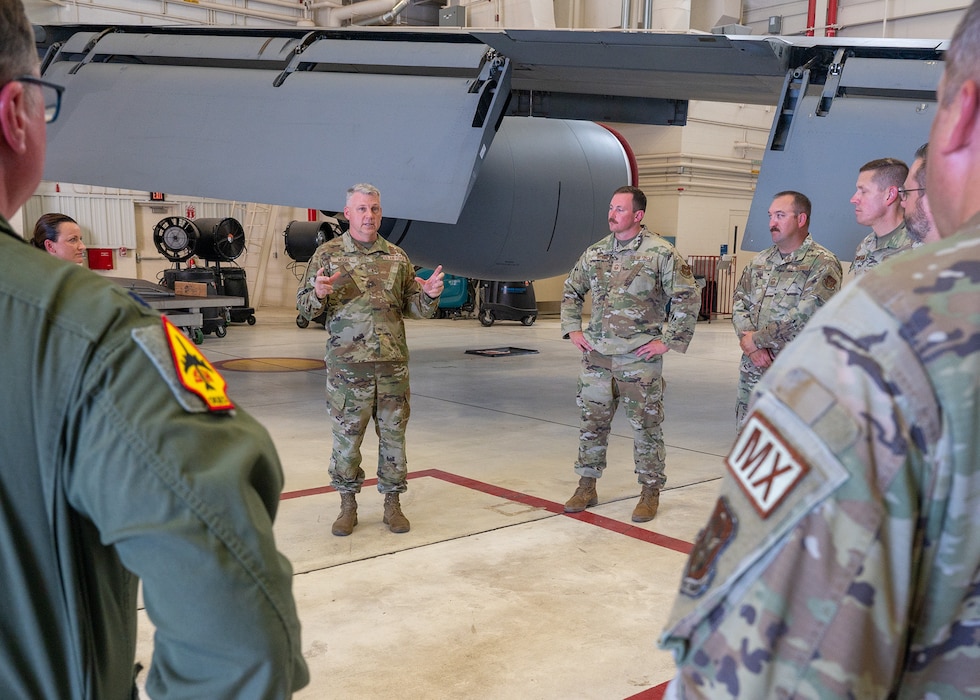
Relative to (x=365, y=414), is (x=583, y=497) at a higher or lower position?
lower

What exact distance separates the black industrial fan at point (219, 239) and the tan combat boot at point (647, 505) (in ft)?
35.0

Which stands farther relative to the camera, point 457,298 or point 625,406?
point 457,298

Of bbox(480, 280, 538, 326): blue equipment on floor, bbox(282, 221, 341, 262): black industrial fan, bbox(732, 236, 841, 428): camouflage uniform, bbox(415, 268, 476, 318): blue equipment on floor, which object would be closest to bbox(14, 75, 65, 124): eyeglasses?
bbox(732, 236, 841, 428): camouflage uniform

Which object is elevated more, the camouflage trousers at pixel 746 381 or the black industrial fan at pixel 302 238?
the black industrial fan at pixel 302 238

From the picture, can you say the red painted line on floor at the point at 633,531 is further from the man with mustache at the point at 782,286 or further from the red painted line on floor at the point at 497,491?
the man with mustache at the point at 782,286

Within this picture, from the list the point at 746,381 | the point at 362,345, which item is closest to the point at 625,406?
the point at 746,381

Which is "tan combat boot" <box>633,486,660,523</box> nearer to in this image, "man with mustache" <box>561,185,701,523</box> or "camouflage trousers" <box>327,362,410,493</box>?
"man with mustache" <box>561,185,701,523</box>

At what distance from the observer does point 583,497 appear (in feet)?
15.6

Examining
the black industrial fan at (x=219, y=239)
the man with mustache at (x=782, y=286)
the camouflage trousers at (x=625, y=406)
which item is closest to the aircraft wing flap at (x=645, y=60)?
the man with mustache at (x=782, y=286)

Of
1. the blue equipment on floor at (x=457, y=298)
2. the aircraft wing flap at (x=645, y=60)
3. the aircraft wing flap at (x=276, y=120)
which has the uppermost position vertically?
the aircraft wing flap at (x=645, y=60)

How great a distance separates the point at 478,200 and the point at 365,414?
2.91 meters

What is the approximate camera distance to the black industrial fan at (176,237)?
13648 millimetres

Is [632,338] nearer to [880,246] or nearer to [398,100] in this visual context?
[880,246]

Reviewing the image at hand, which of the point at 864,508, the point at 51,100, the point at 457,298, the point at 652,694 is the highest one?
the point at 51,100
